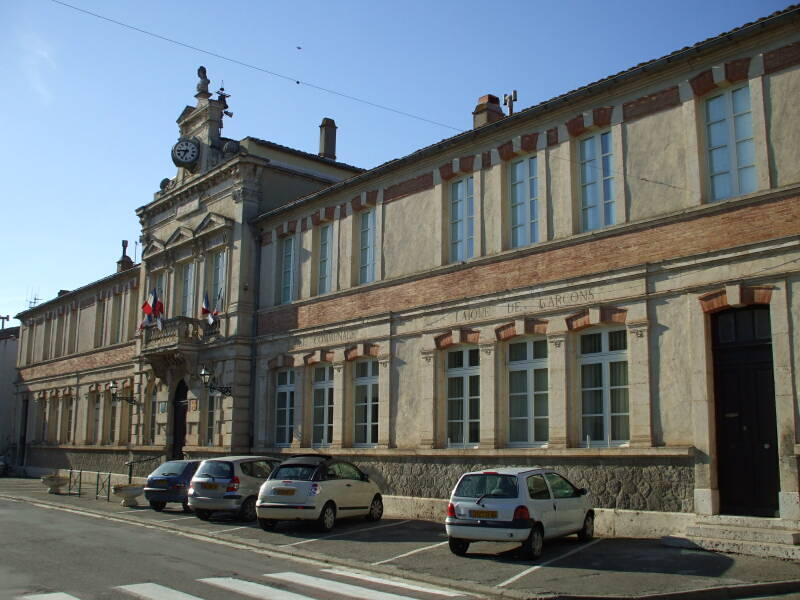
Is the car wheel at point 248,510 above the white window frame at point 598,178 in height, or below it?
below

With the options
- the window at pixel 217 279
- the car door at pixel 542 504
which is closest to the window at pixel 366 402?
the window at pixel 217 279

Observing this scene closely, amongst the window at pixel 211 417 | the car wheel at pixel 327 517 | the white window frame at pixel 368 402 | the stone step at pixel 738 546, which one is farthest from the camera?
the window at pixel 211 417

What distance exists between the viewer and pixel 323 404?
23453 mm

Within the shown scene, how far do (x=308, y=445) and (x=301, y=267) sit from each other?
5.27 meters

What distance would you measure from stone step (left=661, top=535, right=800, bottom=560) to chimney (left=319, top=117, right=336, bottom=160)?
21.6 metres

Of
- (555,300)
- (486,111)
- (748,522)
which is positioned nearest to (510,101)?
(486,111)

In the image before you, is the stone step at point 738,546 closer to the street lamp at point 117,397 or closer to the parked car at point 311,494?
the parked car at point 311,494

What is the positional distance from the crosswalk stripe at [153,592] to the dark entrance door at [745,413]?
9095mm

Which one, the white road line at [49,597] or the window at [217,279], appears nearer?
the white road line at [49,597]

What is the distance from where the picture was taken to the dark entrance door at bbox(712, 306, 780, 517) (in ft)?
45.2

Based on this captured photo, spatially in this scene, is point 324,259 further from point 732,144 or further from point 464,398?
point 732,144

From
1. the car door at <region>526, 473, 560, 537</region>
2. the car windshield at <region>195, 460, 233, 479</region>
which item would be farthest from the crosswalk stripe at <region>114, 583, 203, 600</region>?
the car windshield at <region>195, 460, 233, 479</region>

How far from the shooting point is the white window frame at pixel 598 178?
54.6 feet

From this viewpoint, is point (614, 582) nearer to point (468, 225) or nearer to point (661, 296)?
point (661, 296)
